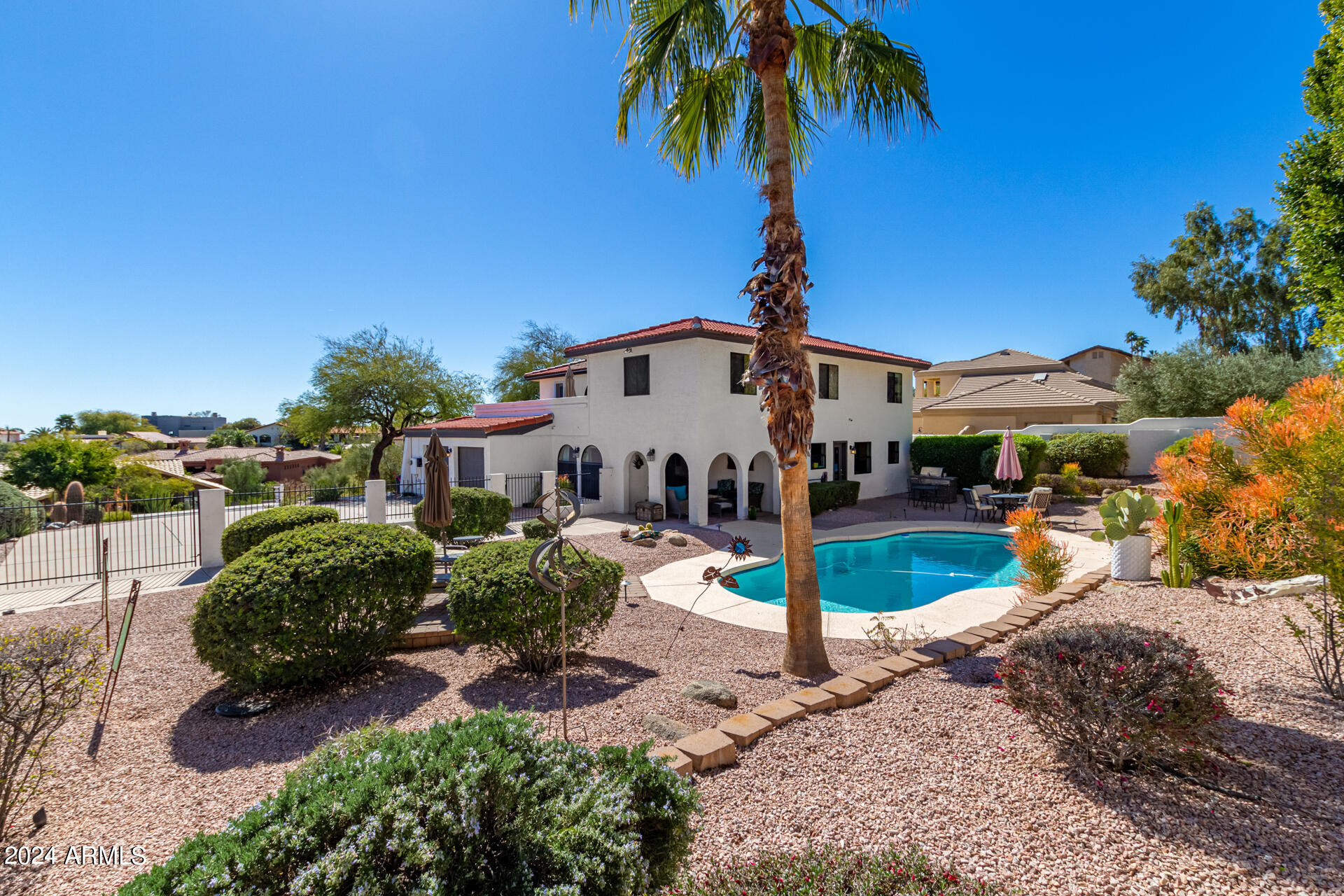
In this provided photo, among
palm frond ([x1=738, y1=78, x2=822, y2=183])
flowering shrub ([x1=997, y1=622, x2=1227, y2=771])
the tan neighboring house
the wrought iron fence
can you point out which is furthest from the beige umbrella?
the tan neighboring house

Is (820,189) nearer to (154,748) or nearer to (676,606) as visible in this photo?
(676,606)

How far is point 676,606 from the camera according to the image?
30.6ft

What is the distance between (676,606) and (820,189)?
23.6 ft

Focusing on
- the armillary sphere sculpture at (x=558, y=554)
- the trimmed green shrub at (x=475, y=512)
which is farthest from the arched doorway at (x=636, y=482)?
the armillary sphere sculpture at (x=558, y=554)

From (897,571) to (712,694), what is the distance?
9.47 meters

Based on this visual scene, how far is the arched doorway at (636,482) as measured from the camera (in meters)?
20.2

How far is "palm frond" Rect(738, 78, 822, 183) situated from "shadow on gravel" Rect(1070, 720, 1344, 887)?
7991mm

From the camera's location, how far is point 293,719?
5164 millimetres

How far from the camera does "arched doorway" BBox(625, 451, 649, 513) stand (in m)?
20.2

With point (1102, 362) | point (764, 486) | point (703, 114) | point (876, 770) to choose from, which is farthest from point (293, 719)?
Answer: point (1102, 362)

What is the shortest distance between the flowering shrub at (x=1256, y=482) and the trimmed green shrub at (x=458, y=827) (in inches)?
230

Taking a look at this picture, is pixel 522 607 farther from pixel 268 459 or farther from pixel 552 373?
pixel 268 459

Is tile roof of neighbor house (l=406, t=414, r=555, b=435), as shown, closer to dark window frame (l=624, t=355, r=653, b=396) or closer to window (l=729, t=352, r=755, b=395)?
dark window frame (l=624, t=355, r=653, b=396)

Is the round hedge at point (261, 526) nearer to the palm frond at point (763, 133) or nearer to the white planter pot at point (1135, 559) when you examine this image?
the palm frond at point (763, 133)
